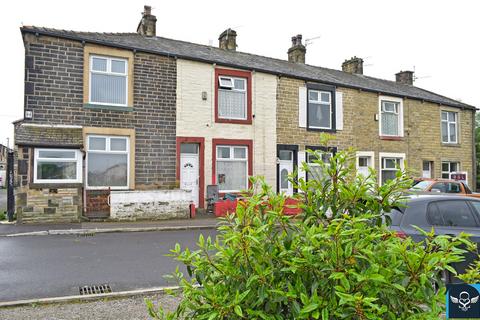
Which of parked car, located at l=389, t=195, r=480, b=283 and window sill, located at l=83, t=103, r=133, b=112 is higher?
window sill, located at l=83, t=103, r=133, b=112

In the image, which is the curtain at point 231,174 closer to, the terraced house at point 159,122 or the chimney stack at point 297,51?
the terraced house at point 159,122

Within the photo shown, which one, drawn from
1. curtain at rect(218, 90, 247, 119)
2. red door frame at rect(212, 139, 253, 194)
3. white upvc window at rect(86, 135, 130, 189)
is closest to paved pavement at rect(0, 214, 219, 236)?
white upvc window at rect(86, 135, 130, 189)

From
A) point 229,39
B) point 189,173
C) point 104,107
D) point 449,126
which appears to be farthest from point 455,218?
point 449,126

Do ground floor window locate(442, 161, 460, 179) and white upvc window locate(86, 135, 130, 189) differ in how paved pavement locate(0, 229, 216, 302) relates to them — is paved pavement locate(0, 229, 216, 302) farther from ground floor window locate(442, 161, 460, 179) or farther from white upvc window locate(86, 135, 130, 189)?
ground floor window locate(442, 161, 460, 179)

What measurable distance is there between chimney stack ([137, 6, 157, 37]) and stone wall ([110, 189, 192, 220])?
896 centimetres

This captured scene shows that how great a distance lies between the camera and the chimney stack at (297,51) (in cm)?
2381

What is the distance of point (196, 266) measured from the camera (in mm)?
2133

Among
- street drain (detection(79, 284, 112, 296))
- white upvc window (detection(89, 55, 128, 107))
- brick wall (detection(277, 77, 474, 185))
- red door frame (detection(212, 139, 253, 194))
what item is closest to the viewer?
street drain (detection(79, 284, 112, 296))

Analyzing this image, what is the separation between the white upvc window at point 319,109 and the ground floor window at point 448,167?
8.89 meters

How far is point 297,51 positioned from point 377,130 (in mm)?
7298

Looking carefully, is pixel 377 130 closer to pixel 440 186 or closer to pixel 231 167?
pixel 440 186

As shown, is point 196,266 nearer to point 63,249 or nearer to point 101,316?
point 101,316

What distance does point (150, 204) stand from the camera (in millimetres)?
13367

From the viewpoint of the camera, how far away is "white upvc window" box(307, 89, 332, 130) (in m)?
18.7
